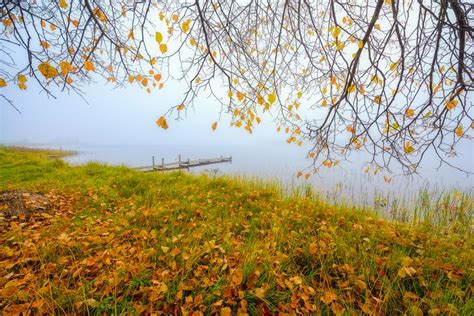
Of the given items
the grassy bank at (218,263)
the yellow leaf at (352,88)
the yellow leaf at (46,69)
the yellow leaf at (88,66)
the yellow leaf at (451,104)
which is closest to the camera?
the grassy bank at (218,263)

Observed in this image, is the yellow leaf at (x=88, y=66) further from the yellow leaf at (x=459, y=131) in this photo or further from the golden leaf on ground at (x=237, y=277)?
the yellow leaf at (x=459, y=131)

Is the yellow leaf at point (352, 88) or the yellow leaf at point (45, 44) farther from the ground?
the yellow leaf at point (45, 44)

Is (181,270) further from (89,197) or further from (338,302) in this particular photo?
(89,197)

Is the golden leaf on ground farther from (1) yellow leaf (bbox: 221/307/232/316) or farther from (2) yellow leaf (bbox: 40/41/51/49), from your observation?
(2) yellow leaf (bbox: 40/41/51/49)

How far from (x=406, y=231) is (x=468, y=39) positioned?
2080 millimetres

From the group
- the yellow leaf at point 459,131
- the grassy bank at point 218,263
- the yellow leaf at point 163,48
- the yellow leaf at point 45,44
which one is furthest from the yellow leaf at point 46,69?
the yellow leaf at point 459,131

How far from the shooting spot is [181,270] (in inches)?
62.7

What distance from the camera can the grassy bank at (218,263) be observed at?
135cm

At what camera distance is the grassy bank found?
4.42ft

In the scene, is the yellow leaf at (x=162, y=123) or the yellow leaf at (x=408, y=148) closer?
the yellow leaf at (x=162, y=123)

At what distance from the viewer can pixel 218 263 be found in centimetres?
169

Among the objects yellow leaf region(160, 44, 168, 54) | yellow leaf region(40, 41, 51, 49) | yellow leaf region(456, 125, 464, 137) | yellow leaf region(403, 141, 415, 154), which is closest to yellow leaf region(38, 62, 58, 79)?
yellow leaf region(40, 41, 51, 49)

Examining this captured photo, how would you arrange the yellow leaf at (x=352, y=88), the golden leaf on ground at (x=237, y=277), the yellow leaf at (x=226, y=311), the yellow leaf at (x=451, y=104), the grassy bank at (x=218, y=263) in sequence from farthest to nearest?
the yellow leaf at (x=352, y=88), the yellow leaf at (x=451, y=104), the golden leaf on ground at (x=237, y=277), the grassy bank at (x=218, y=263), the yellow leaf at (x=226, y=311)

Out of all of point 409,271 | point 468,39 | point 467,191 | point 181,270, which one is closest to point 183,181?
point 181,270
